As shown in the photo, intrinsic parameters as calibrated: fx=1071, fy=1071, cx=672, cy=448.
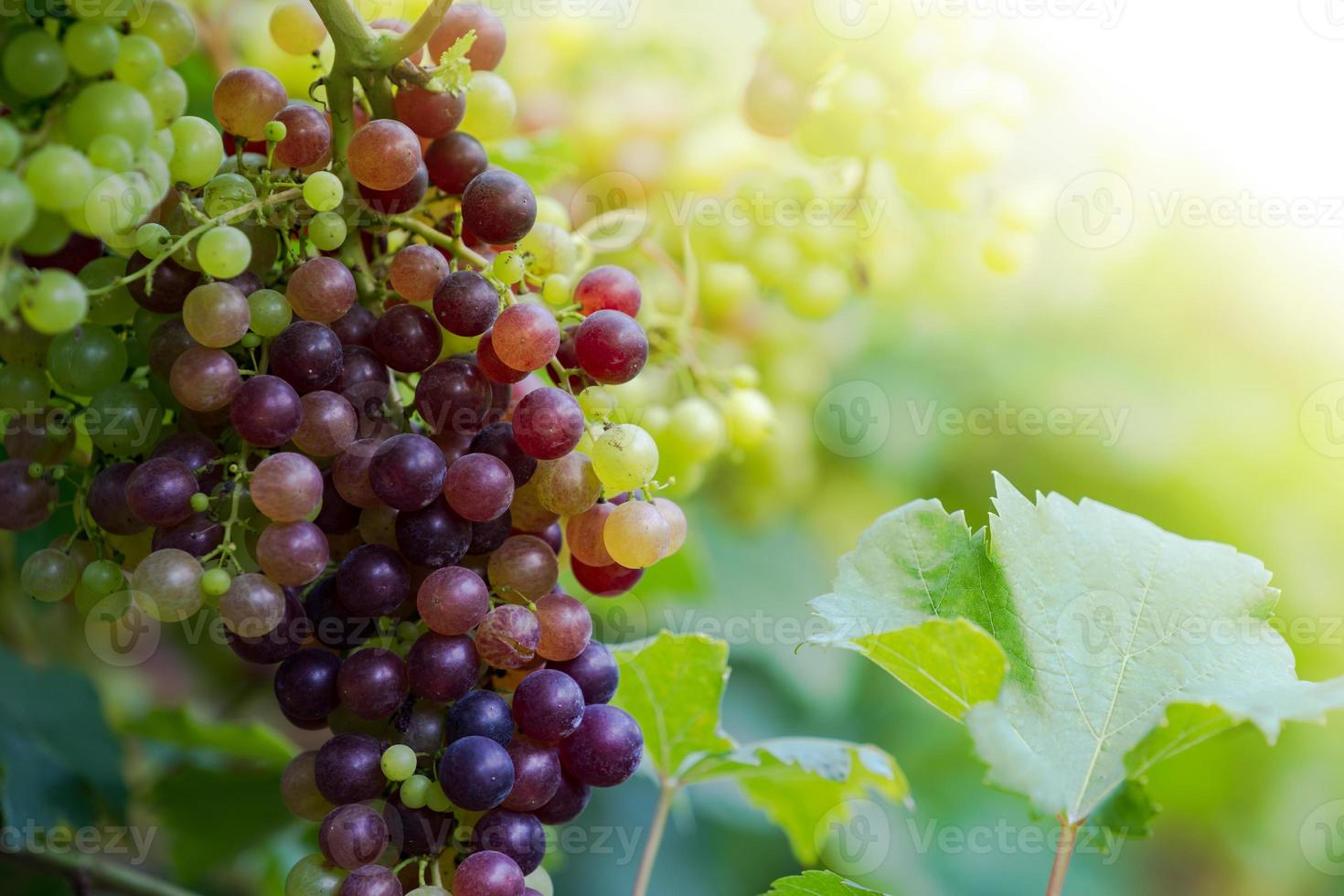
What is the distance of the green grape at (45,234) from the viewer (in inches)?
16.0

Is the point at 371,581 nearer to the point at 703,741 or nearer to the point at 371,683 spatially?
the point at 371,683

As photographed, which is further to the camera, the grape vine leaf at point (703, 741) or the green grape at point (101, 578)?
the grape vine leaf at point (703, 741)

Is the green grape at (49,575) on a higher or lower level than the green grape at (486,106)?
lower

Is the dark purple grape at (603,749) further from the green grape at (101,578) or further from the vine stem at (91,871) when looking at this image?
the vine stem at (91,871)

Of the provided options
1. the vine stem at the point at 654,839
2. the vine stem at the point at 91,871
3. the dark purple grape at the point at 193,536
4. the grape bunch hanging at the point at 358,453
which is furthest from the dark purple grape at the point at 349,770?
the vine stem at the point at 91,871

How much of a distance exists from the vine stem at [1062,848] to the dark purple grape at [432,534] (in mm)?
332

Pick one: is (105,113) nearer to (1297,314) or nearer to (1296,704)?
(1296,704)

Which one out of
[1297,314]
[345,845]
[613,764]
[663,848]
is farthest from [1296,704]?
[1297,314]

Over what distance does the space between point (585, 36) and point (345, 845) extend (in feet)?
2.71

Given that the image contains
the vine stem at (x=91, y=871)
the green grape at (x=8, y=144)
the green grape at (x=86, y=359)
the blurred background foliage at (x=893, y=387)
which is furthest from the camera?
the blurred background foliage at (x=893, y=387)

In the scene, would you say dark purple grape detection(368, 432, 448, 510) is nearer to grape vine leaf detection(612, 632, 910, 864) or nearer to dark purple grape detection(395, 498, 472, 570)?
dark purple grape detection(395, 498, 472, 570)

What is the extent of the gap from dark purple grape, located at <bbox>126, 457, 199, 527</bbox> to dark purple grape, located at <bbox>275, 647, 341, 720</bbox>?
0.09 meters

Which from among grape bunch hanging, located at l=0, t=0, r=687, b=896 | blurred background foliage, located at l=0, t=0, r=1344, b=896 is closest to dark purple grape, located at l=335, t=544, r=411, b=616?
grape bunch hanging, located at l=0, t=0, r=687, b=896

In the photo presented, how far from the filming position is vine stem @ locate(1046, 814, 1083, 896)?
0.55 metres
